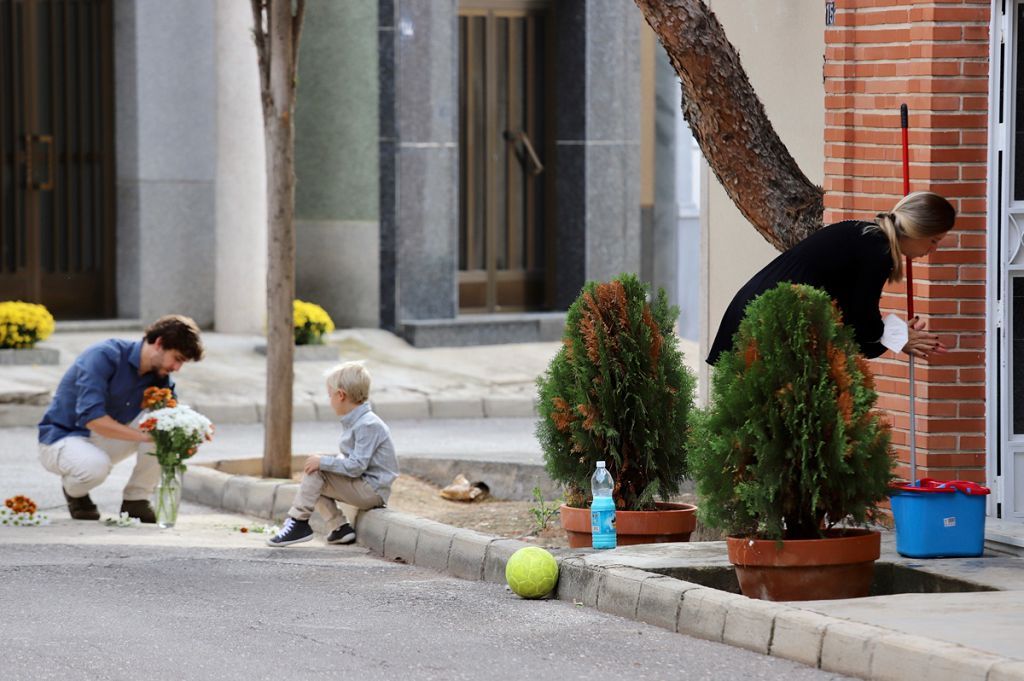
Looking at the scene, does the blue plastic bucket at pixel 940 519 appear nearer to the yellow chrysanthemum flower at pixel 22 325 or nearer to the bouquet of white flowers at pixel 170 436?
the bouquet of white flowers at pixel 170 436

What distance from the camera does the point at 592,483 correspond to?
9289 millimetres

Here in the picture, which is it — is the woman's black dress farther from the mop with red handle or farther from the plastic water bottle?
the plastic water bottle

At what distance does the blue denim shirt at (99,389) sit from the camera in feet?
36.7

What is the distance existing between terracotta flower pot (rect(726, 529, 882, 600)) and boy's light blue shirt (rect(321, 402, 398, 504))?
281 centimetres

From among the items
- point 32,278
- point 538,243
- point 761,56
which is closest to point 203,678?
point 761,56

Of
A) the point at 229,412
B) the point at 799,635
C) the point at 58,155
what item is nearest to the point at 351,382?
the point at 799,635

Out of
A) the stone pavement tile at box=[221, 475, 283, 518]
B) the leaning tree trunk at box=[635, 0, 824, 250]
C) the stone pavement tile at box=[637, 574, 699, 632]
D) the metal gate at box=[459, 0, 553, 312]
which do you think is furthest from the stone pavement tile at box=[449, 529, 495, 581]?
the metal gate at box=[459, 0, 553, 312]

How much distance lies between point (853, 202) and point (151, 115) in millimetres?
10983

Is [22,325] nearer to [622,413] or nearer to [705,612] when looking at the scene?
[622,413]

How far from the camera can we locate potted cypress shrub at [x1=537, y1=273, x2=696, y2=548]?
9.41m

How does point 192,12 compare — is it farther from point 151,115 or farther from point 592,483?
point 592,483

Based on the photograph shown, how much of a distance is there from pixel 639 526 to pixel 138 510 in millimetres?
3323

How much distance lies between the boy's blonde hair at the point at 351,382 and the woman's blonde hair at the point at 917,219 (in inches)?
119

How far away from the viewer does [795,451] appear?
7945 millimetres
